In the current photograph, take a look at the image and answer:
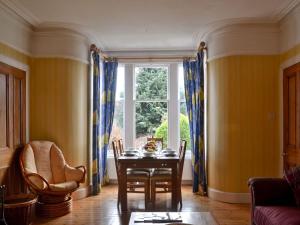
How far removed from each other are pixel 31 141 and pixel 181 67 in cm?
335

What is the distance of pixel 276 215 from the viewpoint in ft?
9.37

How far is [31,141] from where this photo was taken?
16.6 feet

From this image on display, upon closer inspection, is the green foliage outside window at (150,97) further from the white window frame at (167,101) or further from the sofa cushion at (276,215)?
the sofa cushion at (276,215)

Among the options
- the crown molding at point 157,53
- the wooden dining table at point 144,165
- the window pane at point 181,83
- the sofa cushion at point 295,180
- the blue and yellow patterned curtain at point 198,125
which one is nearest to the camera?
the sofa cushion at point 295,180

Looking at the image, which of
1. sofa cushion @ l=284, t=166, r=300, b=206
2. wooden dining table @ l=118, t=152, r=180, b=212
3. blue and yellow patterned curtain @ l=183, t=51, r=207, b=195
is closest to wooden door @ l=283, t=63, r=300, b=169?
sofa cushion @ l=284, t=166, r=300, b=206

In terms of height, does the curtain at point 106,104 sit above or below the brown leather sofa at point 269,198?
above

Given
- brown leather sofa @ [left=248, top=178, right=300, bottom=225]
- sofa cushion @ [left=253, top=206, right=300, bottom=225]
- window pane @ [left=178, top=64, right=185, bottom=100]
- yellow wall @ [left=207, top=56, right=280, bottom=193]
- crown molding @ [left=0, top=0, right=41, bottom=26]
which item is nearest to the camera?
sofa cushion @ [left=253, top=206, right=300, bottom=225]

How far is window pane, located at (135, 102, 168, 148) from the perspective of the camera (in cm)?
682

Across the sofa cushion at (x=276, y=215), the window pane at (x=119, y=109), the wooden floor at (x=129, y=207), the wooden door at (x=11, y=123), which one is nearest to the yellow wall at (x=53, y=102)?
the wooden door at (x=11, y=123)

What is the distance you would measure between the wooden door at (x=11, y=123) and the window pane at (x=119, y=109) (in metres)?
2.22

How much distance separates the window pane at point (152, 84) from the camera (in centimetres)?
683

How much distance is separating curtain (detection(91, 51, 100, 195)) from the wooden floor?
32cm

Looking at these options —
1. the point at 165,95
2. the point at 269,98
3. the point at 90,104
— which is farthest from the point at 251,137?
the point at 90,104

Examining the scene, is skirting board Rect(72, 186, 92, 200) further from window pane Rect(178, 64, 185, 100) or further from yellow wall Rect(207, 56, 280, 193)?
window pane Rect(178, 64, 185, 100)
